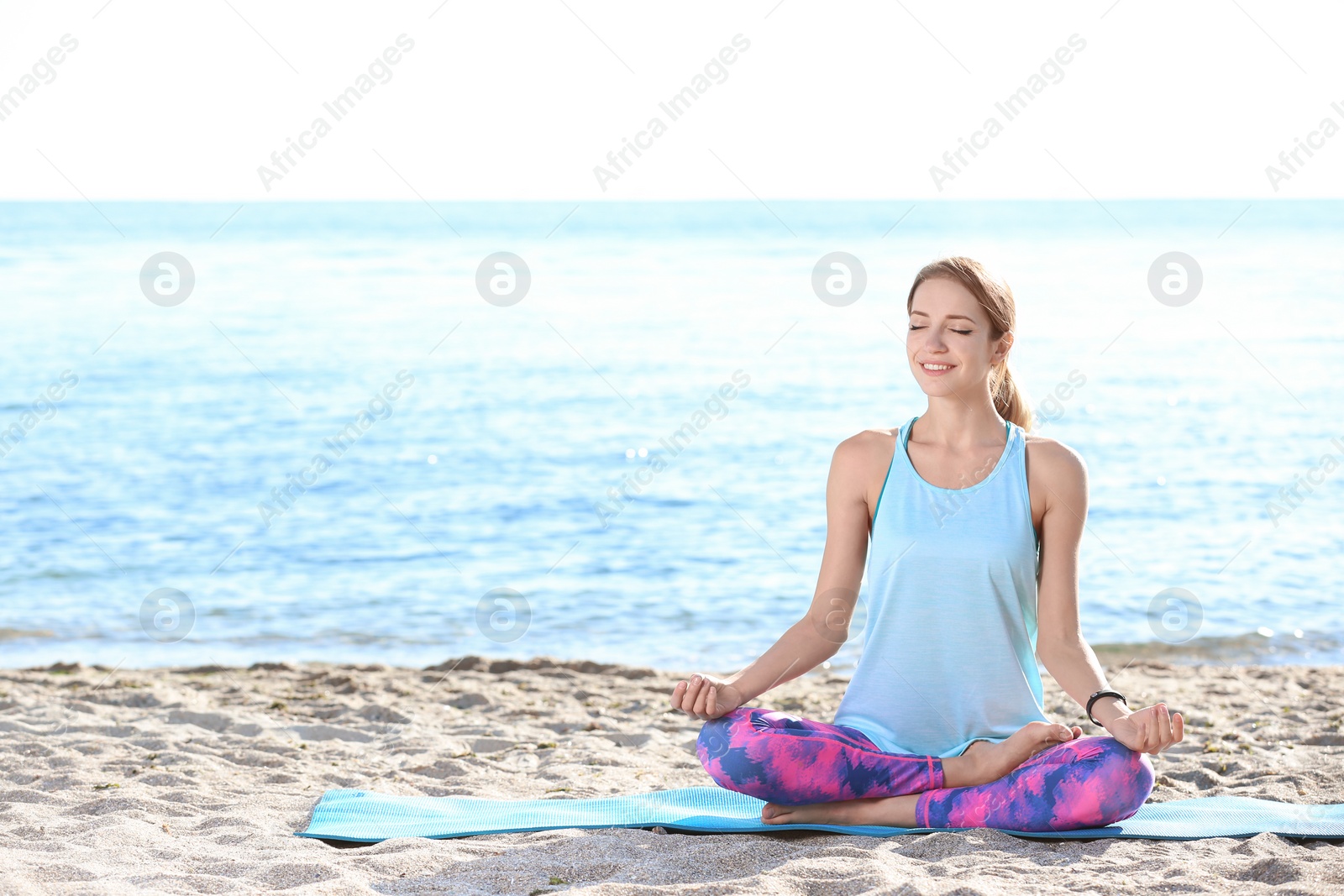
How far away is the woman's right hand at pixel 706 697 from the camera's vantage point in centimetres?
307

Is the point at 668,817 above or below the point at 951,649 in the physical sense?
below

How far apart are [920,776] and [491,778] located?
1564 mm

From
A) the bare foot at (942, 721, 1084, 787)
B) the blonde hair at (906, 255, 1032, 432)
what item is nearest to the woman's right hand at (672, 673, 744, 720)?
the bare foot at (942, 721, 1084, 787)

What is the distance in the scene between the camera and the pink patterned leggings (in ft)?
9.78

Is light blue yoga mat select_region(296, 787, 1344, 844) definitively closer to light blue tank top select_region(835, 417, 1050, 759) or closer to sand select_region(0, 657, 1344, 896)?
sand select_region(0, 657, 1344, 896)

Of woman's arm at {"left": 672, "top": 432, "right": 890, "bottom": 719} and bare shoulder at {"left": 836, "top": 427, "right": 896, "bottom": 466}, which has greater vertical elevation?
bare shoulder at {"left": 836, "top": 427, "right": 896, "bottom": 466}

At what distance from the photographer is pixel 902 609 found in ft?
10.5

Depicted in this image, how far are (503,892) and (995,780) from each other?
1.31 m

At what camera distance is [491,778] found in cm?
402

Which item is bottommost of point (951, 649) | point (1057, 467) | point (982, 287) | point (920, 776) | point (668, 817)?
point (668, 817)

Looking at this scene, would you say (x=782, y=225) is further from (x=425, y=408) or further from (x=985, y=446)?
(x=985, y=446)

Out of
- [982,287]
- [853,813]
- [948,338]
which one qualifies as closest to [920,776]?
[853,813]

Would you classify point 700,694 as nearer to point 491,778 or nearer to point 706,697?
point 706,697

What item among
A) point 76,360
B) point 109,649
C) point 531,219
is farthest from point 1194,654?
point 531,219
